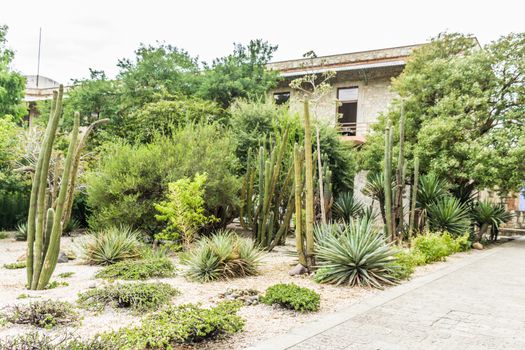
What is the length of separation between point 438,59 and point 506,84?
233 centimetres

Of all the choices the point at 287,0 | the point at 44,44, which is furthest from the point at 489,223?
the point at 44,44

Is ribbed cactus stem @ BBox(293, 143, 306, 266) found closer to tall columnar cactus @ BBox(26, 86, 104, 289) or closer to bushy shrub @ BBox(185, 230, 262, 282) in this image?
bushy shrub @ BBox(185, 230, 262, 282)

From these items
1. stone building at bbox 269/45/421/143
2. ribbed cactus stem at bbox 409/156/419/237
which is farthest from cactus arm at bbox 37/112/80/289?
stone building at bbox 269/45/421/143

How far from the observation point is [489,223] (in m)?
14.7

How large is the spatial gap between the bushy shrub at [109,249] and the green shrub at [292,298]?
4083 millimetres

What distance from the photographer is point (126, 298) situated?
17.4 feet

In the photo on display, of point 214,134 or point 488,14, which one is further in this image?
point 214,134

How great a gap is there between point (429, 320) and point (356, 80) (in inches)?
681

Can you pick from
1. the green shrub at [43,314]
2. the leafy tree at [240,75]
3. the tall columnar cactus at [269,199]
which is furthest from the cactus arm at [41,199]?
the leafy tree at [240,75]

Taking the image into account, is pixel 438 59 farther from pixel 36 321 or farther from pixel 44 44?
pixel 44 44

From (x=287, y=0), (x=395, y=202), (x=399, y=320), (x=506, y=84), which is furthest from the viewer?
(x=506, y=84)

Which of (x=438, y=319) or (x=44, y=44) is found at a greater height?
(x=44, y=44)

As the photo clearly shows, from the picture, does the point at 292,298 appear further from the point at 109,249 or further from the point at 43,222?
the point at 109,249

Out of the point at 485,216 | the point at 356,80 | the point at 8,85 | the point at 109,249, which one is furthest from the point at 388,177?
the point at 8,85
